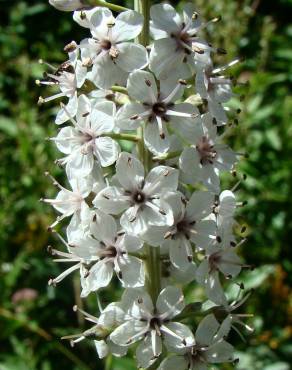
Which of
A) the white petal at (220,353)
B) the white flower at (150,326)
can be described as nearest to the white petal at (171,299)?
the white flower at (150,326)

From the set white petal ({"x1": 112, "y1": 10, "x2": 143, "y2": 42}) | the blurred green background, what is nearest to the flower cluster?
white petal ({"x1": 112, "y1": 10, "x2": 143, "y2": 42})

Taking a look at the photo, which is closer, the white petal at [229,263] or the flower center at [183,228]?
the flower center at [183,228]

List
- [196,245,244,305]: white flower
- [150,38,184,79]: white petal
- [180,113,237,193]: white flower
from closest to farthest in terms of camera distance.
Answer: [150,38,184,79]: white petal → [180,113,237,193]: white flower → [196,245,244,305]: white flower

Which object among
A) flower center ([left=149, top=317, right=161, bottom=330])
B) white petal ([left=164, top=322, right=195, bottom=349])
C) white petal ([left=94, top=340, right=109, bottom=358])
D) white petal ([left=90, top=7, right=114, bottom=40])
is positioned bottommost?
white petal ([left=94, top=340, right=109, bottom=358])

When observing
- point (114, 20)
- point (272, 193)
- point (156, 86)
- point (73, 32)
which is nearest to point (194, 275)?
point (156, 86)

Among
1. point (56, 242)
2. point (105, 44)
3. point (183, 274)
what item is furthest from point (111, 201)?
point (56, 242)

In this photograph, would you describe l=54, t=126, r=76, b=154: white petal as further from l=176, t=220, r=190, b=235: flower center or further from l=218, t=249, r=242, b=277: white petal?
l=218, t=249, r=242, b=277: white petal

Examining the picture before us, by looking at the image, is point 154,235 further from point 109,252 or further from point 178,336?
point 178,336

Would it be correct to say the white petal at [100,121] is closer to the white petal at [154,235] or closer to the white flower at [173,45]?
the white flower at [173,45]
